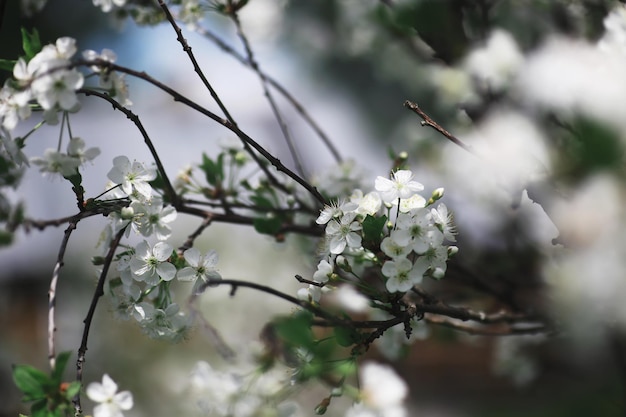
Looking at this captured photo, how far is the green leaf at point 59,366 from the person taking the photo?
63 centimetres

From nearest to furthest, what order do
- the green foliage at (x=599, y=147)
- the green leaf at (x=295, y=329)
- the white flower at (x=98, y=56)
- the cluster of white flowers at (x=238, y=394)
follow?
the green foliage at (x=599, y=147) < the green leaf at (x=295, y=329) < the white flower at (x=98, y=56) < the cluster of white flowers at (x=238, y=394)

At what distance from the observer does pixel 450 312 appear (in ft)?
2.64

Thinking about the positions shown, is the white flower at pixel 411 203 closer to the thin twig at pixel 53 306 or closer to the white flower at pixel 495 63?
the thin twig at pixel 53 306

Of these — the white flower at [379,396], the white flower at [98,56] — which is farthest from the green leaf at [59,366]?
the white flower at [379,396]

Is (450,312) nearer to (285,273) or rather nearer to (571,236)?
(571,236)

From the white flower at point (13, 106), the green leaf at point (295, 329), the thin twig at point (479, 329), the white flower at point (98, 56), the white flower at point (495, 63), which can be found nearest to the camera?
the green leaf at point (295, 329)

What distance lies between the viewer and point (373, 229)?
29.0 inches

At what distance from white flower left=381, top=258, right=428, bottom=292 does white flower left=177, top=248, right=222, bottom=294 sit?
223 mm

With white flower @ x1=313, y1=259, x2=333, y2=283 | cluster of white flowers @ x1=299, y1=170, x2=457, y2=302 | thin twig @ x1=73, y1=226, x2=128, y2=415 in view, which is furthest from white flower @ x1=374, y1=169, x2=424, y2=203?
thin twig @ x1=73, y1=226, x2=128, y2=415

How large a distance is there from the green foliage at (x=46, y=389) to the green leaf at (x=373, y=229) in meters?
0.34

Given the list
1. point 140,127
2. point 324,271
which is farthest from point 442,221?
point 140,127

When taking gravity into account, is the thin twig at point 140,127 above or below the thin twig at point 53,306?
above

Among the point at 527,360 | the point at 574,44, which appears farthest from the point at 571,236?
the point at 527,360

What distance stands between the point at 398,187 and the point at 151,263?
0.30 meters
